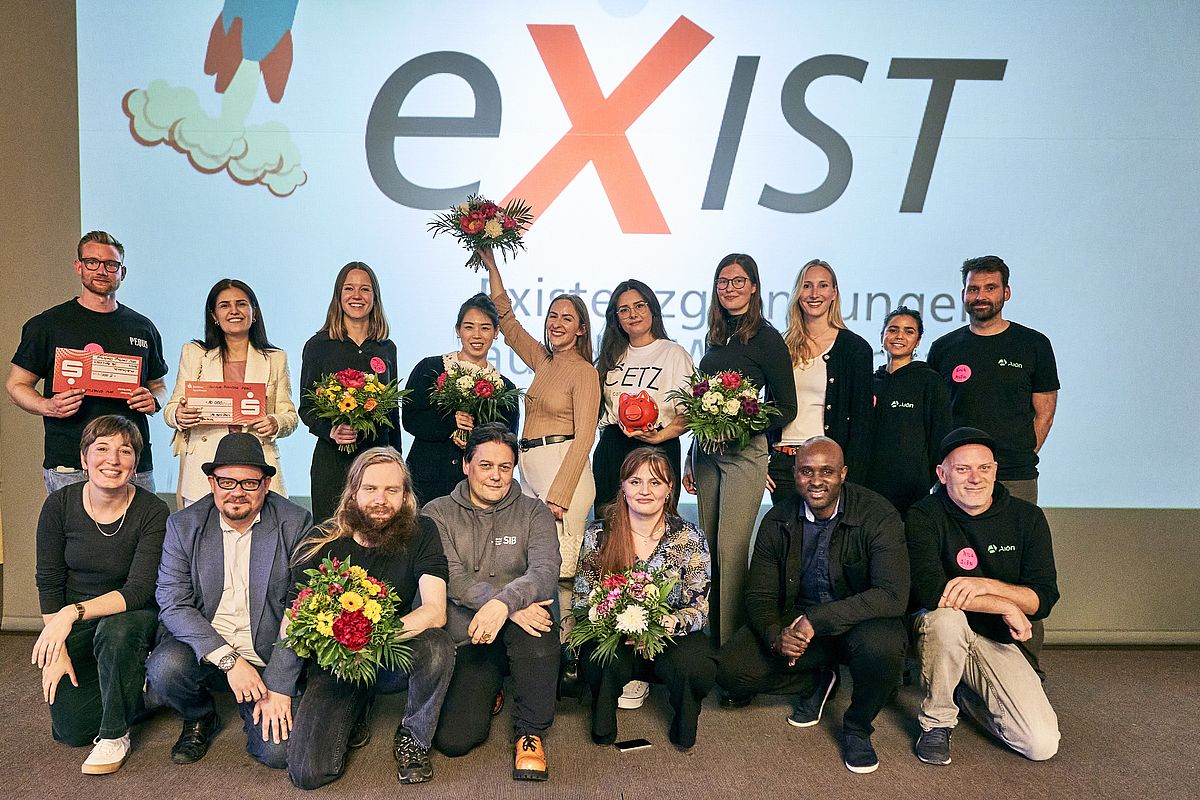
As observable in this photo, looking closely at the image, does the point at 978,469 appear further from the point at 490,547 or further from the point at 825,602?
the point at 490,547

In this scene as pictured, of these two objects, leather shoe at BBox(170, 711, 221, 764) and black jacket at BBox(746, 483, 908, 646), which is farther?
black jacket at BBox(746, 483, 908, 646)

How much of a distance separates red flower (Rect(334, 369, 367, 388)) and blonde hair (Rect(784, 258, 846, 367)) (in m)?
2.00

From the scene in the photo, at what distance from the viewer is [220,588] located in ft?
10.7

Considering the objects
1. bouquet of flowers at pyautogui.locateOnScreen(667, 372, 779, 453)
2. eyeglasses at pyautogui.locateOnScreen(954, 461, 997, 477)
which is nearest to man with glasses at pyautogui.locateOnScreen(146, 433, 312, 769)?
bouquet of flowers at pyautogui.locateOnScreen(667, 372, 779, 453)

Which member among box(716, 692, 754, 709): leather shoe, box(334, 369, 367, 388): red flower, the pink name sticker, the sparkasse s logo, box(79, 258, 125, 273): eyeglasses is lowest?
box(716, 692, 754, 709): leather shoe

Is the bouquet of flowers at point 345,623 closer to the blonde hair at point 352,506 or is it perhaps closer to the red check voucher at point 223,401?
the blonde hair at point 352,506

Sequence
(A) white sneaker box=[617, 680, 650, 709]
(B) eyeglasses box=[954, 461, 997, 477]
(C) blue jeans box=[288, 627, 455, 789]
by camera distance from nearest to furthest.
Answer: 1. (C) blue jeans box=[288, 627, 455, 789]
2. (B) eyeglasses box=[954, 461, 997, 477]
3. (A) white sneaker box=[617, 680, 650, 709]

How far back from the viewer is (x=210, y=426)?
3861 millimetres

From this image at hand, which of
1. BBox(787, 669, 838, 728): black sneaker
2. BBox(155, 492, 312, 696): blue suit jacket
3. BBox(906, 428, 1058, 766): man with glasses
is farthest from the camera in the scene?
BBox(787, 669, 838, 728): black sneaker

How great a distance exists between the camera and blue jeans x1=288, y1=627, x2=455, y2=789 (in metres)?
3.00

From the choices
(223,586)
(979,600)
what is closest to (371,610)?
(223,586)

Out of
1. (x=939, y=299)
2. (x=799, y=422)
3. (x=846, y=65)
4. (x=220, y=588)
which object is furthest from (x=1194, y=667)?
(x=220, y=588)

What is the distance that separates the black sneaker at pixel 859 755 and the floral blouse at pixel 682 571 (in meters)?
0.71

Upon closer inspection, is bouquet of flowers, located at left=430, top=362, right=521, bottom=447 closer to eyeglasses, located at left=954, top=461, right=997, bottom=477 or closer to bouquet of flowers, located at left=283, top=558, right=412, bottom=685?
bouquet of flowers, located at left=283, top=558, right=412, bottom=685
